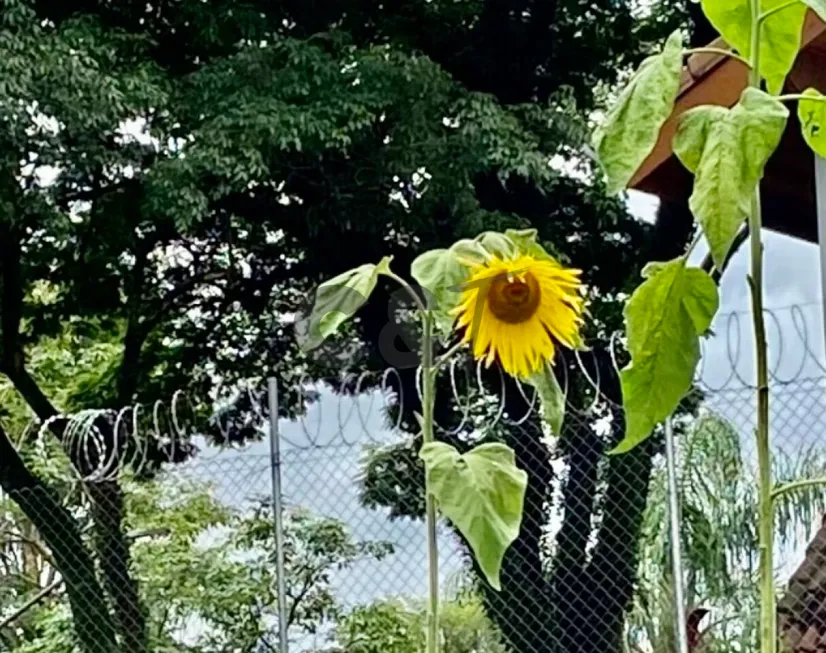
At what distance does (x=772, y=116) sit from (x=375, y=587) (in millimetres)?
4120

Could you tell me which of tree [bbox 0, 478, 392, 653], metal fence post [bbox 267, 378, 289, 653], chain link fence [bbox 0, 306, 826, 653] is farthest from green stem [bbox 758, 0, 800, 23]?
tree [bbox 0, 478, 392, 653]

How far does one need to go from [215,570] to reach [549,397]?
4.39 meters

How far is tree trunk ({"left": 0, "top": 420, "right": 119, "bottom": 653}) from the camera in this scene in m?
4.96

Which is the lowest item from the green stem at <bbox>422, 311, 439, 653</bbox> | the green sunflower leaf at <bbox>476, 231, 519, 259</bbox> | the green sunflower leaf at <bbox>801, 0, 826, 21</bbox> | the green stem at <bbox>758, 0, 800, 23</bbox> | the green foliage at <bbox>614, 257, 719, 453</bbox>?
the green stem at <bbox>422, 311, 439, 653</bbox>

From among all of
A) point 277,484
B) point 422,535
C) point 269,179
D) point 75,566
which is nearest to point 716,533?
point 422,535

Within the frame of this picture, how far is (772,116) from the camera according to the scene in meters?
0.62

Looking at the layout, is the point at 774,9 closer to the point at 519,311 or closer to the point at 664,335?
the point at 664,335

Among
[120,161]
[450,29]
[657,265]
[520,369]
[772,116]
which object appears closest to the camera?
[772,116]

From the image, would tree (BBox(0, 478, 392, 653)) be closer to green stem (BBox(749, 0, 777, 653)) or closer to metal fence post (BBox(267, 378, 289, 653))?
metal fence post (BBox(267, 378, 289, 653))

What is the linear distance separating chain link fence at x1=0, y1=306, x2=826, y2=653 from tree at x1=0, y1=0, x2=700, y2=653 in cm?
4

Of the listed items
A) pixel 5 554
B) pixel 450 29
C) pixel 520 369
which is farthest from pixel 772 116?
pixel 5 554

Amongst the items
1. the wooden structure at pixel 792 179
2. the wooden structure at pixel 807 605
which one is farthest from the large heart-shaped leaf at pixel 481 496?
Answer: the wooden structure at pixel 807 605

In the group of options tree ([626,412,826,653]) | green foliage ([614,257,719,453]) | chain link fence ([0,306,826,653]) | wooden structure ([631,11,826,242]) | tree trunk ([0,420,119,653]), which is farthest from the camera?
tree trunk ([0,420,119,653])

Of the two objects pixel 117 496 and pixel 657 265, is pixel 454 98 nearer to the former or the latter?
pixel 117 496
